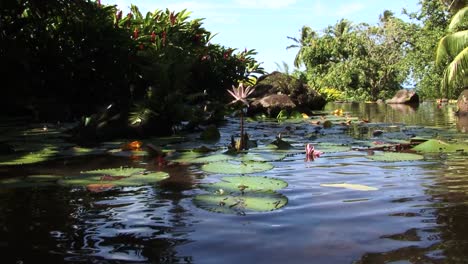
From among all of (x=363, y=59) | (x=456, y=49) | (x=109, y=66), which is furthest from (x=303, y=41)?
(x=109, y=66)

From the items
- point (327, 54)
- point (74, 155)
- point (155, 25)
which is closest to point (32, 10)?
point (155, 25)

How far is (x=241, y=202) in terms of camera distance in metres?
2.77

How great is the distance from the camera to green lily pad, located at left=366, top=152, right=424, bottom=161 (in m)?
4.46

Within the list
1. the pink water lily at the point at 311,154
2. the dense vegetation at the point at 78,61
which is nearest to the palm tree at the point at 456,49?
the dense vegetation at the point at 78,61

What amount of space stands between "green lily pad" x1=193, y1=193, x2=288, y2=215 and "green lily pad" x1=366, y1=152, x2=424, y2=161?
2.00 m

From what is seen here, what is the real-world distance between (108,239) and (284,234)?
89cm

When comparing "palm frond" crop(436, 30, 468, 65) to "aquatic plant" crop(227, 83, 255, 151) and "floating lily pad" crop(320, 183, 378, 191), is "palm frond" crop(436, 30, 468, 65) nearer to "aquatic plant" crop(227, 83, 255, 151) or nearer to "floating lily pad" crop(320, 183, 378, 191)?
"aquatic plant" crop(227, 83, 255, 151)

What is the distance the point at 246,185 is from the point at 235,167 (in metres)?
0.76

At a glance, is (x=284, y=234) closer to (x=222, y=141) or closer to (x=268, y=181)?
(x=268, y=181)

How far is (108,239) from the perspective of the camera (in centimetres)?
217

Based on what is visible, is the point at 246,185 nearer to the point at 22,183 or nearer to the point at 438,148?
the point at 22,183

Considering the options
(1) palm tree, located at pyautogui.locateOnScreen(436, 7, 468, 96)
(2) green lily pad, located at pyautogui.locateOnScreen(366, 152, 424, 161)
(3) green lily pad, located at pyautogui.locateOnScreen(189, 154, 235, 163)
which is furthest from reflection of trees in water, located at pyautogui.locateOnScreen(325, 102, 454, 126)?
(3) green lily pad, located at pyautogui.locateOnScreen(189, 154, 235, 163)

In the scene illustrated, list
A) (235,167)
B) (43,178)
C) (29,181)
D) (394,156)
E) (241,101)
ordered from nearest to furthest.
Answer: (29,181), (43,178), (235,167), (394,156), (241,101)

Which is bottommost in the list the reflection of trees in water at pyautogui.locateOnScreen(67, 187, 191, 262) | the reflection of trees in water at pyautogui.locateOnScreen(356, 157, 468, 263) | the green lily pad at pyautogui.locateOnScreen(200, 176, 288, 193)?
the reflection of trees in water at pyautogui.locateOnScreen(356, 157, 468, 263)
